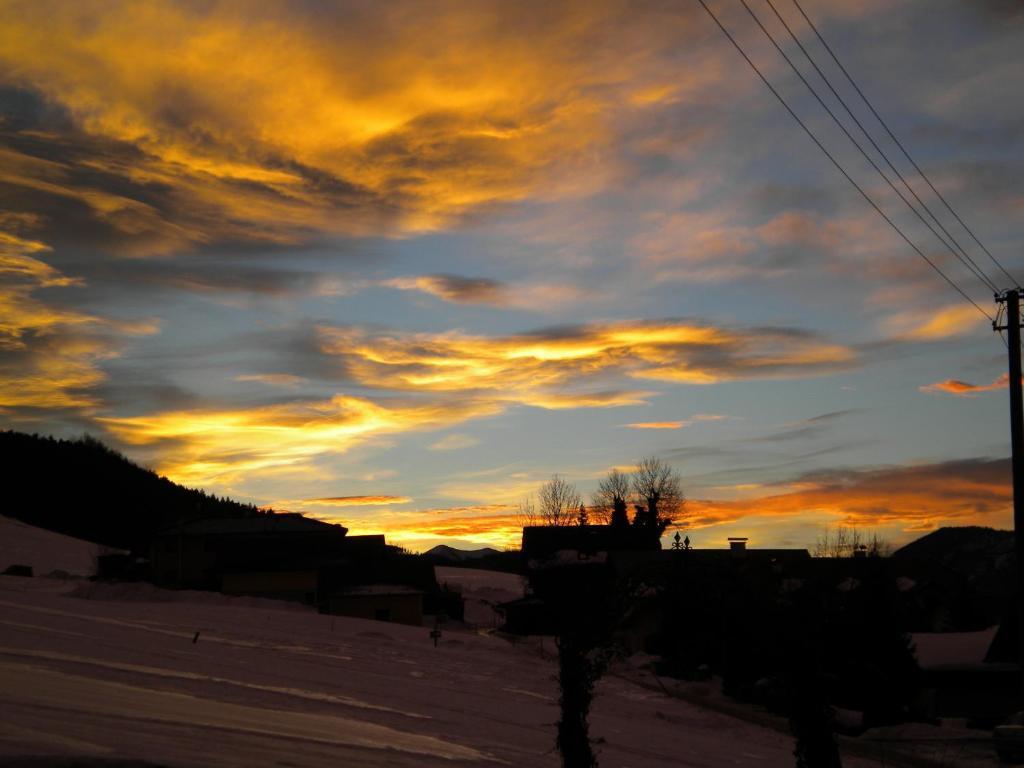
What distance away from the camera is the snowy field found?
1420 cm

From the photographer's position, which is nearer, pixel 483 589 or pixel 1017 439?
pixel 1017 439

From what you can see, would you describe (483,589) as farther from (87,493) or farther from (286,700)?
(286,700)

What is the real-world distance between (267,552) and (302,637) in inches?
1261

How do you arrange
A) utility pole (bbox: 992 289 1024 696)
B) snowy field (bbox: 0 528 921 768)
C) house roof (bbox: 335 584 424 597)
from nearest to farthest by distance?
snowy field (bbox: 0 528 921 768), utility pole (bbox: 992 289 1024 696), house roof (bbox: 335 584 424 597)

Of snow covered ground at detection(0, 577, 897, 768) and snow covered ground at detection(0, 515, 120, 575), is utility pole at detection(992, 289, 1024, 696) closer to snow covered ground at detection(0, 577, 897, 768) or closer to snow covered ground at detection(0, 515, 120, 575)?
snow covered ground at detection(0, 577, 897, 768)

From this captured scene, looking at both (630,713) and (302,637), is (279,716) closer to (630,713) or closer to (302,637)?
(630,713)

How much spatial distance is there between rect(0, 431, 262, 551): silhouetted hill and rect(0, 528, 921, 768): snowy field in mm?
95360

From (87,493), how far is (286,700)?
13641cm

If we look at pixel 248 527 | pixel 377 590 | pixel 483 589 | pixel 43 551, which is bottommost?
A: pixel 483 589

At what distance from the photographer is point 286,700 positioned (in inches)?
854

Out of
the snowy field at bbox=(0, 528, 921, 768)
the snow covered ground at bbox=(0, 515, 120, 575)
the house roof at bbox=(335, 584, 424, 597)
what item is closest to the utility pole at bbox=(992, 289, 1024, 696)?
the snowy field at bbox=(0, 528, 921, 768)

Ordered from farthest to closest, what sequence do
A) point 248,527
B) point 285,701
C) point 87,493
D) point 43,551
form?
point 87,493
point 43,551
point 248,527
point 285,701

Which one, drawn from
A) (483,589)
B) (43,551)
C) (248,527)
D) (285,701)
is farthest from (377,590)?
(483,589)

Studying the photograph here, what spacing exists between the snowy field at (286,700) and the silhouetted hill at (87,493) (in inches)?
3754
